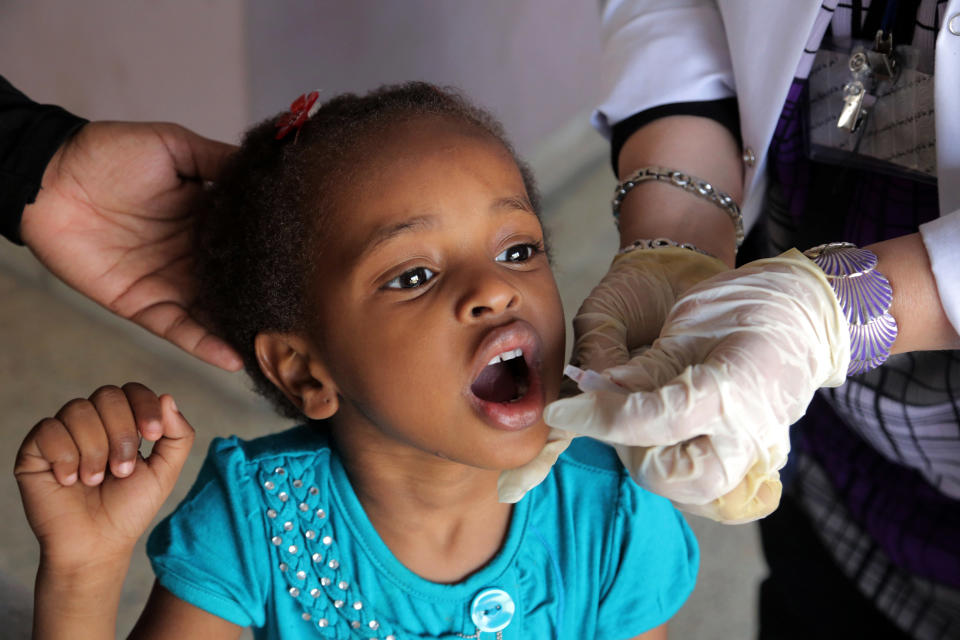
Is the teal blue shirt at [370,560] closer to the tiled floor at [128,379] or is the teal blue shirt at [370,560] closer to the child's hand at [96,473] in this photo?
the child's hand at [96,473]

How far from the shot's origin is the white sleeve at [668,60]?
124 centimetres

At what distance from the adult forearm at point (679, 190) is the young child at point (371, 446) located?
6.3 inches

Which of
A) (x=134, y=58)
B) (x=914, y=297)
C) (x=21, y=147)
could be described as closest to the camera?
(x=914, y=297)

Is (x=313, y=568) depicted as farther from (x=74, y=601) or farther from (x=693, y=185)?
(x=693, y=185)

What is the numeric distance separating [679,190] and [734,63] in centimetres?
19

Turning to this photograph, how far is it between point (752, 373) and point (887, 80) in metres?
0.49

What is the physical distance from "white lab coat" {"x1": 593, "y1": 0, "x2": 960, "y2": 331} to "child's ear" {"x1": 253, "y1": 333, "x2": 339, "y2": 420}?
1.92 ft

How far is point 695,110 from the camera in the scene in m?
1.25

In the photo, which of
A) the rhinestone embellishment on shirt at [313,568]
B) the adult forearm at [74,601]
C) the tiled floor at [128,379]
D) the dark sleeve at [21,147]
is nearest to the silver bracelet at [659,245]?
the rhinestone embellishment on shirt at [313,568]

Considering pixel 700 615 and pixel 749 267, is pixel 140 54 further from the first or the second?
pixel 700 615

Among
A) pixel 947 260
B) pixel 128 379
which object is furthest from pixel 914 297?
pixel 128 379

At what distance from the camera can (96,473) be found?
3.22 ft

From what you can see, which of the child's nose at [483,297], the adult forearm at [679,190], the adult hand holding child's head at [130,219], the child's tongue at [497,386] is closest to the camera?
the child's nose at [483,297]

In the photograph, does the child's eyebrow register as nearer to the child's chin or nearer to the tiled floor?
the child's chin
